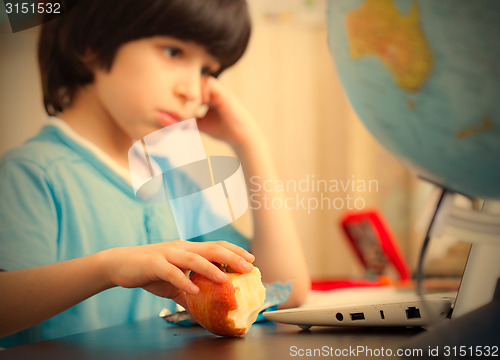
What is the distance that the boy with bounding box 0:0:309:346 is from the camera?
630mm

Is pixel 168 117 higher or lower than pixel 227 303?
higher

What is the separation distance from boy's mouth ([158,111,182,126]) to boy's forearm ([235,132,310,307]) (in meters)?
0.10

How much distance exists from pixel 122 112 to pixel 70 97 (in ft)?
0.36

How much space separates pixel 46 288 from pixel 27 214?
14cm

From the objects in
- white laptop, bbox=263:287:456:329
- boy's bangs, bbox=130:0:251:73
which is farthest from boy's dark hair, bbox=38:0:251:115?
white laptop, bbox=263:287:456:329

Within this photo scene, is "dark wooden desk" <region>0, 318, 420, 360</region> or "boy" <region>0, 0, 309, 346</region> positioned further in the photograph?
"boy" <region>0, 0, 309, 346</region>

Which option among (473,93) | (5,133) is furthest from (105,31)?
(473,93)

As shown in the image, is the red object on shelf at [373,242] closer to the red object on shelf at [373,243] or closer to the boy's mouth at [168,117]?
the red object on shelf at [373,243]

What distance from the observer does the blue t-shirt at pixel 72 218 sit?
2.12ft

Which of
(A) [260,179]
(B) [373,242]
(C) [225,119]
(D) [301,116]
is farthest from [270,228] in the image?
(B) [373,242]

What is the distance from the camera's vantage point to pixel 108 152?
731 mm

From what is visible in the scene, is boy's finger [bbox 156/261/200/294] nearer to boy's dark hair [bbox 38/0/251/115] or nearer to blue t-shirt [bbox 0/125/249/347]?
blue t-shirt [bbox 0/125/249/347]

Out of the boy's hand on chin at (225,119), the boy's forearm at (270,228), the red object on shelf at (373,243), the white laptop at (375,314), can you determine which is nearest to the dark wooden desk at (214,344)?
the white laptop at (375,314)

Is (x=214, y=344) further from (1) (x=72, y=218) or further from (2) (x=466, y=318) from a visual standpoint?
(1) (x=72, y=218)
